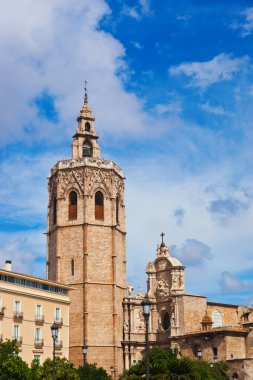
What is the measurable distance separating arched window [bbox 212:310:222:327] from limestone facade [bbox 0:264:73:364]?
17958 mm

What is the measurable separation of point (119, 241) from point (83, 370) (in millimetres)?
22372

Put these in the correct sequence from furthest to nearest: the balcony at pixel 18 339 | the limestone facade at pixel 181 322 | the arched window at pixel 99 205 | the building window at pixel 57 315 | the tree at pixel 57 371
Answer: the arched window at pixel 99 205 < the limestone facade at pixel 181 322 < the building window at pixel 57 315 < the balcony at pixel 18 339 < the tree at pixel 57 371

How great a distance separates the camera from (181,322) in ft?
213

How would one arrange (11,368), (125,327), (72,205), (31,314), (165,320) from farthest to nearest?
(165,320)
(72,205)
(125,327)
(31,314)
(11,368)

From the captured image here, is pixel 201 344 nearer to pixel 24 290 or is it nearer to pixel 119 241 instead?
pixel 119 241

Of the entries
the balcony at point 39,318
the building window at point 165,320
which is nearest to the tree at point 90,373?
the balcony at point 39,318

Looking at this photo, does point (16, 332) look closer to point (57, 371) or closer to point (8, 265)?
point (8, 265)

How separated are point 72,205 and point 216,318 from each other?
18.2 m

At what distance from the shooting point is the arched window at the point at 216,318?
223 feet

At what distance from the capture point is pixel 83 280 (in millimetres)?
64125

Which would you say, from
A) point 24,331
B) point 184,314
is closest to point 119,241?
point 184,314

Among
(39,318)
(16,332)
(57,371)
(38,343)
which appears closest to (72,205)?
(39,318)

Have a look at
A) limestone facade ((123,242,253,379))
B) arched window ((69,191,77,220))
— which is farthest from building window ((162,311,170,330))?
arched window ((69,191,77,220))

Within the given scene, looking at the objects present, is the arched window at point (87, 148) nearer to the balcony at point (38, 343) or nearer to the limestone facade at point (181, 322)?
the limestone facade at point (181, 322)
